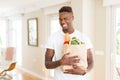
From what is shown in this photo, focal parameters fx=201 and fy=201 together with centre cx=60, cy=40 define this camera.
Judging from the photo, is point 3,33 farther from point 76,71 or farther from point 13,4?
point 76,71

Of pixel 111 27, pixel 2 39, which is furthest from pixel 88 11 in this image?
pixel 2 39

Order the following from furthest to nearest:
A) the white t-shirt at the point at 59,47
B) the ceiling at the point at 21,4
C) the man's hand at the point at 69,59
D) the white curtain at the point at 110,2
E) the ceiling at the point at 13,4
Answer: the ceiling at the point at 13,4 → the ceiling at the point at 21,4 → the white curtain at the point at 110,2 → the white t-shirt at the point at 59,47 → the man's hand at the point at 69,59

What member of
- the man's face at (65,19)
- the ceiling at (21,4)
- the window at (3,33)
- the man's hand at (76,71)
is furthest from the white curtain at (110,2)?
the window at (3,33)

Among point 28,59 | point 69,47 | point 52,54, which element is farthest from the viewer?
point 28,59

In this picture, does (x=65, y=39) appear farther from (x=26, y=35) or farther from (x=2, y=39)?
(x=2, y=39)

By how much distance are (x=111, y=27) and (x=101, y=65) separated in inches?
30.5

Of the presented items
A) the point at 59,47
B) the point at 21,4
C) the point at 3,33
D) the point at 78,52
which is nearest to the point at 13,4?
the point at 21,4

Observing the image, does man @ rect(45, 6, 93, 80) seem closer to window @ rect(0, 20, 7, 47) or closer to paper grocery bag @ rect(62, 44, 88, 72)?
paper grocery bag @ rect(62, 44, 88, 72)

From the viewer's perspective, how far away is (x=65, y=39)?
1.24 m

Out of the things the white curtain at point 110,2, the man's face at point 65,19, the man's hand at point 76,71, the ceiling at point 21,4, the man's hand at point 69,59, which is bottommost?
the man's hand at point 76,71

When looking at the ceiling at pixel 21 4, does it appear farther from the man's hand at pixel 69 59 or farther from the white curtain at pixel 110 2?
the man's hand at pixel 69 59

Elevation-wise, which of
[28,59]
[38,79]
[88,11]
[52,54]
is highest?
[88,11]

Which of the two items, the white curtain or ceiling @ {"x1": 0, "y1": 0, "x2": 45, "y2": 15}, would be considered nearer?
the white curtain

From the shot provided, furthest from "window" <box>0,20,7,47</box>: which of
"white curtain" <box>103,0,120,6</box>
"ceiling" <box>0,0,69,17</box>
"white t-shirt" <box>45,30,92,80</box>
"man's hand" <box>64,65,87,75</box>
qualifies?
"man's hand" <box>64,65,87,75</box>
